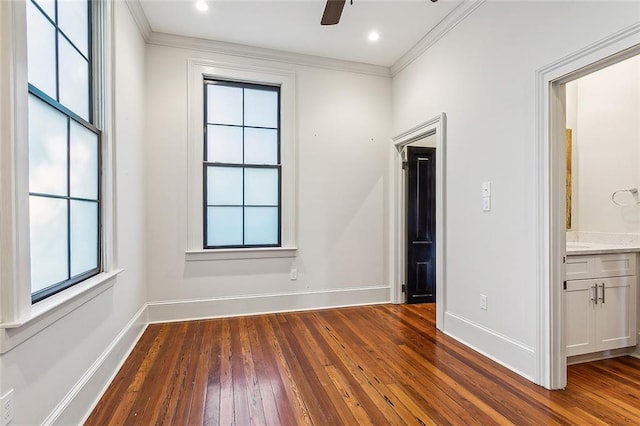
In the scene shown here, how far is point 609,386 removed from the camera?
2.10 meters

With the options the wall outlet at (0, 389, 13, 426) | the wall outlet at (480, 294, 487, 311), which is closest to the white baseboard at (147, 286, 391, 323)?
the wall outlet at (480, 294, 487, 311)

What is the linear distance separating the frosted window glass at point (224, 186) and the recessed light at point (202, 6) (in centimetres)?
153

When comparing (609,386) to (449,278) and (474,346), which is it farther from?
(449,278)

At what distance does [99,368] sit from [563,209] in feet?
10.5

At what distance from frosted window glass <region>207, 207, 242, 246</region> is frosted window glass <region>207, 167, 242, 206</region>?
0.09 metres

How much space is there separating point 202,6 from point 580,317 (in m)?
4.07

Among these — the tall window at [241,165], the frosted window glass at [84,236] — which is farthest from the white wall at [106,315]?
the tall window at [241,165]

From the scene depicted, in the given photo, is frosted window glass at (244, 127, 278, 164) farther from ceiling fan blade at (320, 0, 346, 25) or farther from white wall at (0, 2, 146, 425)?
ceiling fan blade at (320, 0, 346, 25)

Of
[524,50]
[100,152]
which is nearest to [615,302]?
[524,50]

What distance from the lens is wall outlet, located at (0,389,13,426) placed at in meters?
1.13

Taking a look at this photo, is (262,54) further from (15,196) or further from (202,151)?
(15,196)

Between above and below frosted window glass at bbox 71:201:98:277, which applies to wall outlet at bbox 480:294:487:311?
below

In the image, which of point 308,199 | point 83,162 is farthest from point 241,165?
point 83,162

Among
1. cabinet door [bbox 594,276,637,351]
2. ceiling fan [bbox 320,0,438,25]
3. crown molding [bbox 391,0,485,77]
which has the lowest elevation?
cabinet door [bbox 594,276,637,351]
